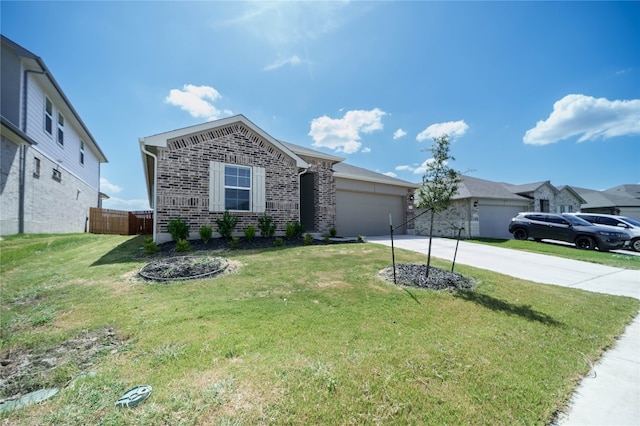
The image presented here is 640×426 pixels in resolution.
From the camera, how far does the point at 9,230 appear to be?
9.49 metres

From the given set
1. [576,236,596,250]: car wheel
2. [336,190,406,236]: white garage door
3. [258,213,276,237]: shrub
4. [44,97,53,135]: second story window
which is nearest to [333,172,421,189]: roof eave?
[336,190,406,236]: white garage door

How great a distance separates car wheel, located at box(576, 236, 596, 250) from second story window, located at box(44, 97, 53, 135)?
27108 millimetres

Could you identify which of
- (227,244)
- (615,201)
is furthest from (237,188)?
(615,201)

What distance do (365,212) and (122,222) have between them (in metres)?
15.5

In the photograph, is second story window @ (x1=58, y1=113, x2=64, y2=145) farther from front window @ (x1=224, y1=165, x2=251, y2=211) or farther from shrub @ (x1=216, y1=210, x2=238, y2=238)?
shrub @ (x1=216, y1=210, x2=238, y2=238)

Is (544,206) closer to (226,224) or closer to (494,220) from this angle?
(494,220)

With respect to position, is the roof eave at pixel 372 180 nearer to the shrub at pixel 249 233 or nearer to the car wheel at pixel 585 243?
the shrub at pixel 249 233

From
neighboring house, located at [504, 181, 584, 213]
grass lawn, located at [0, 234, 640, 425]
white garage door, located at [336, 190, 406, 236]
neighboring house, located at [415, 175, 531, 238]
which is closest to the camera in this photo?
grass lawn, located at [0, 234, 640, 425]

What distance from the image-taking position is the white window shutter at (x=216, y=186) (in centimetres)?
916

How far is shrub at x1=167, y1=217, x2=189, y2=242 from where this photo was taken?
26.8ft

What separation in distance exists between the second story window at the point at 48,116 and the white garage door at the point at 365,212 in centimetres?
1468

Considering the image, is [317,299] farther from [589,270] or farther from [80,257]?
[589,270]

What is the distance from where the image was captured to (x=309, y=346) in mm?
2639

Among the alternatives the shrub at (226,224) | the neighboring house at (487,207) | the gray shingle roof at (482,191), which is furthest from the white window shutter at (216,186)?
the gray shingle roof at (482,191)
